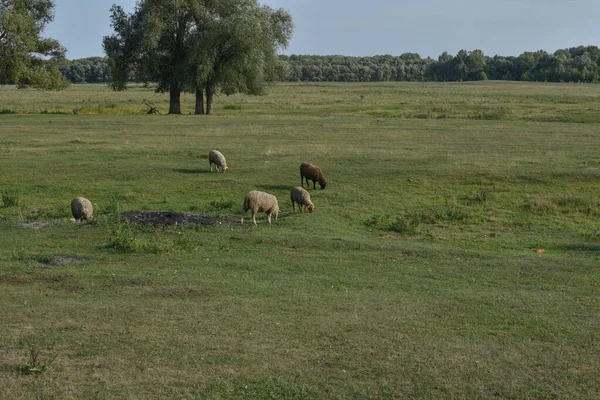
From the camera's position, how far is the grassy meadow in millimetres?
10188

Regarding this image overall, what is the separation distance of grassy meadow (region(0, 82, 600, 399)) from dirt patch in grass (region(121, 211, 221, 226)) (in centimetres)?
58

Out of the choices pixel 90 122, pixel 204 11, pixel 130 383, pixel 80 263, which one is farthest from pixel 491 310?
pixel 204 11

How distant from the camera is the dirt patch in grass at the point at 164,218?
2064 cm

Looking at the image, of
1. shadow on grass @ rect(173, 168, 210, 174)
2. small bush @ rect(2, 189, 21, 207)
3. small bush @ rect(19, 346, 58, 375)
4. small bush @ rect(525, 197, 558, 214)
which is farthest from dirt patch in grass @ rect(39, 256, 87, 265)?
small bush @ rect(525, 197, 558, 214)

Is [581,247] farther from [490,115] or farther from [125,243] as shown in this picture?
[490,115]

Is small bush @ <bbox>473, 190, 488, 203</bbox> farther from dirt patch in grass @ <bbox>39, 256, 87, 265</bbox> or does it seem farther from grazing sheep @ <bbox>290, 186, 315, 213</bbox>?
dirt patch in grass @ <bbox>39, 256, 87, 265</bbox>

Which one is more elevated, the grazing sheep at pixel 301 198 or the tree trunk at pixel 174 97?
the tree trunk at pixel 174 97

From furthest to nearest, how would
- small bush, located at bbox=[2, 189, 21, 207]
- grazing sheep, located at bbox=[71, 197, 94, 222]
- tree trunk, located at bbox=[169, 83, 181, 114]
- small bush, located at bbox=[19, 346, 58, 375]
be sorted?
tree trunk, located at bbox=[169, 83, 181, 114] < small bush, located at bbox=[2, 189, 21, 207] < grazing sheep, located at bbox=[71, 197, 94, 222] < small bush, located at bbox=[19, 346, 58, 375]

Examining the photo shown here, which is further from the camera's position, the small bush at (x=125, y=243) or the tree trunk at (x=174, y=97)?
the tree trunk at (x=174, y=97)

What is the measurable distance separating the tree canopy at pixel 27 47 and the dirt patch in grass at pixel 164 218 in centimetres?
3864

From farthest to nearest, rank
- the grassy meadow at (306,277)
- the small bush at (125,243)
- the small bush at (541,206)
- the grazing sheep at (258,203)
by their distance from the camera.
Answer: the small bush at (541,206) < the grazing sheep at (258,203) < the small bush at (125,243) < the grassy meadow at (306,277)

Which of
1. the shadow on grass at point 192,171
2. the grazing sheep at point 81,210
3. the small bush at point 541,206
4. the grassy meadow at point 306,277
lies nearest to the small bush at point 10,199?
the grassy meadow at point 306,277

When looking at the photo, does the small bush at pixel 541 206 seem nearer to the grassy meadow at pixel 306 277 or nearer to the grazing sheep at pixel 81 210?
the grassy meadow at pixel 306 277

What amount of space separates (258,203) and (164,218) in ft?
8.76
